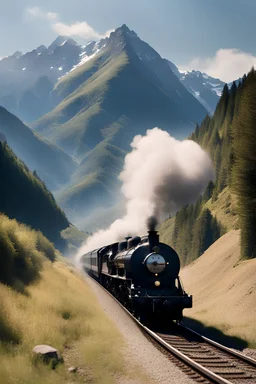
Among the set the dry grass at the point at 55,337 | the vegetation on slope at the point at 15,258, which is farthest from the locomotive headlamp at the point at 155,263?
the vegetation on slope at the point at 15,258

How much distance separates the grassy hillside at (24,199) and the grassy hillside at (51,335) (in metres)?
112

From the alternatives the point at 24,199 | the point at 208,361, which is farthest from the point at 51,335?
the point at 24,199

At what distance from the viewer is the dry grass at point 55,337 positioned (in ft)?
42.0

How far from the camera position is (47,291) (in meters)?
24.7

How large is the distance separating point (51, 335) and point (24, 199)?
145768 mm

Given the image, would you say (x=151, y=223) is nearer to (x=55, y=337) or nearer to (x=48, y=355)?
(x=55, y=337)

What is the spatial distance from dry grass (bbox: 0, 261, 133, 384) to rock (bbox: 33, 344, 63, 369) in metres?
0.23

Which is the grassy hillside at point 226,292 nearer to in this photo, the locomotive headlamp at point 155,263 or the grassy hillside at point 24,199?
the locomotive headlamp at point 155,263

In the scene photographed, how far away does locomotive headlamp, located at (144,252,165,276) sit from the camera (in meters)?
24.5

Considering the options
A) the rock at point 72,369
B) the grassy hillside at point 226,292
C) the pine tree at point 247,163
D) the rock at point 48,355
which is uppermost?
the pine tree at point 247,163

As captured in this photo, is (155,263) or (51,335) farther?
(155,263)

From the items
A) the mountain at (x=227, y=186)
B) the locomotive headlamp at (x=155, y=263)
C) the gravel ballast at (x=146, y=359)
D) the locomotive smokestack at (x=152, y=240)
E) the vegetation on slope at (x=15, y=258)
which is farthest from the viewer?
the mountain at (x=227, y=186)

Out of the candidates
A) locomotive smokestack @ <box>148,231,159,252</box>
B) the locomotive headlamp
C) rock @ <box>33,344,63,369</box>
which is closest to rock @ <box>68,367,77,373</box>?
rock @ <box>33,344,63,369</box>

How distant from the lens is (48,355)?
1388cm
